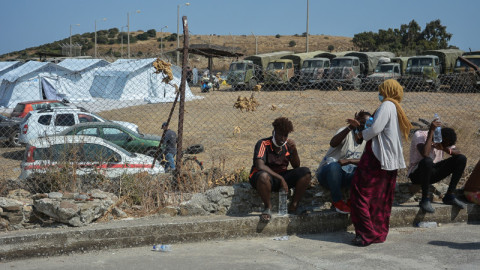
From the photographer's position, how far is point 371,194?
17.6 feet

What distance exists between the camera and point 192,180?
6.08 m

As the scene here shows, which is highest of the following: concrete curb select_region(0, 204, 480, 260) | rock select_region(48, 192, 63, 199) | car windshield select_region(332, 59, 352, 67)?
car windshield select_region(332, 59, 352, 67)

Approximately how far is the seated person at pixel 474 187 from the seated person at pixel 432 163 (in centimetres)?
18

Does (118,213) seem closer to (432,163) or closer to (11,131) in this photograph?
(432,163)

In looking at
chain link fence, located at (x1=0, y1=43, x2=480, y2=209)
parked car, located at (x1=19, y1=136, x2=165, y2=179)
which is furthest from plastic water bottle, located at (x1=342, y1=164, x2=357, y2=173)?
parked car, located at (x1=19, y1=136, x2=165, y2=179)

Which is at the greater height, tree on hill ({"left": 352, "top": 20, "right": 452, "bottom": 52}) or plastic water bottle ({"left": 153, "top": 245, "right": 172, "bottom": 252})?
tree on hill ({"left": 352, "top": 20, "right": 452, "bottom": 52})

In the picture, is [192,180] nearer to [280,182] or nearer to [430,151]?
[280,182]

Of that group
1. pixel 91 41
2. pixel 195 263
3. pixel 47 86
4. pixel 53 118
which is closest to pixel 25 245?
pixel 195 263

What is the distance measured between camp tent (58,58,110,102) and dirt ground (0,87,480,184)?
7.40 metres

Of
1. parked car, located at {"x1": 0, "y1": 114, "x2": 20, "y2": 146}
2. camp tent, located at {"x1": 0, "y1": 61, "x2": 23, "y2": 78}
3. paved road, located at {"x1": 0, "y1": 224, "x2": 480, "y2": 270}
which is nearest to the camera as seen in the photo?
paved road, located at {"x1": 0, "y1": 224, "x2": 480, "y2": 270}

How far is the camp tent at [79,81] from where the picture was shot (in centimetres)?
2841

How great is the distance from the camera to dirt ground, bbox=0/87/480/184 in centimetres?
1283

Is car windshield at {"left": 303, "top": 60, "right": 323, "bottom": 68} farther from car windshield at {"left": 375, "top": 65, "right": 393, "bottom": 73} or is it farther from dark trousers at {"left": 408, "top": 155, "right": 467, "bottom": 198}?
dark trousers at {"left": 408, "top": 155, "right": 467, "bottom": 198}

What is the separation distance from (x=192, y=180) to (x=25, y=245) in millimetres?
1996
